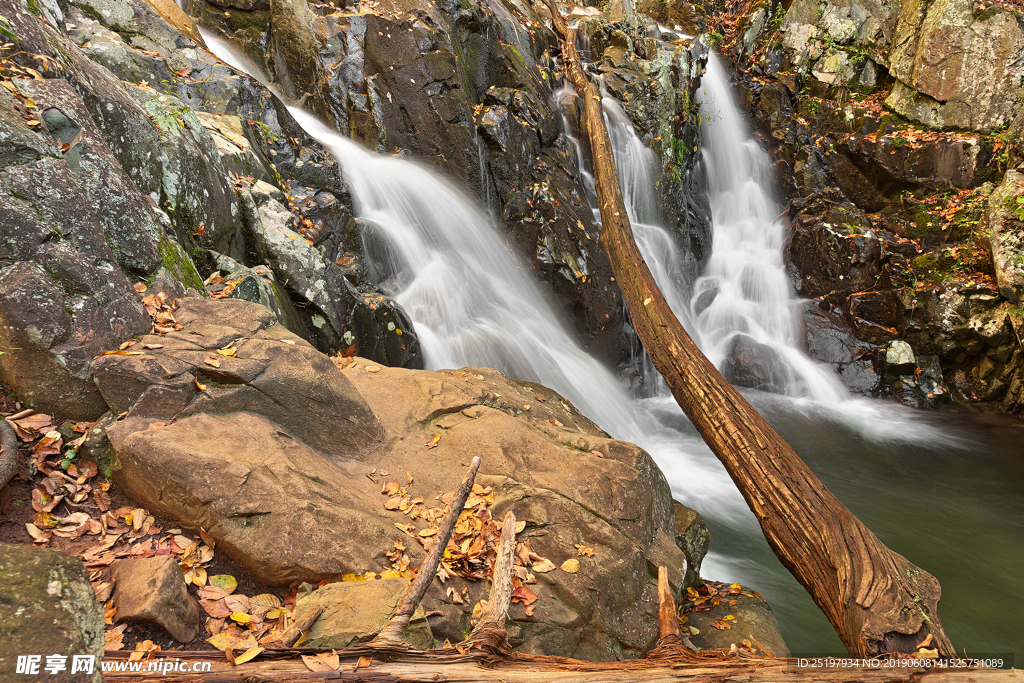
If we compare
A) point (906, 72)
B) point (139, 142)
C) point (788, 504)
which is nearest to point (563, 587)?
point (788, 504)

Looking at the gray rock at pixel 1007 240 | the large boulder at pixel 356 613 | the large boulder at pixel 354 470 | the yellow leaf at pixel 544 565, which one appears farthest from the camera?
the gray rock at pixel 1007 240

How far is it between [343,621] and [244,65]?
32.2 feet

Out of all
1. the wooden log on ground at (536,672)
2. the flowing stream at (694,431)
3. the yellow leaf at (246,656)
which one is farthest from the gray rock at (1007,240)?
the yellow leaf at (246,656)

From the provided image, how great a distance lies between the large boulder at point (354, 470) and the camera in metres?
2.54

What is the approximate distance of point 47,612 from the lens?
4.42ft

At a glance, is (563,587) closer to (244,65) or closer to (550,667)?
(550,667)

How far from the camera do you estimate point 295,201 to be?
6.60 metres

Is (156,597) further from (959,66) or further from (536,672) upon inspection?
(959,66)

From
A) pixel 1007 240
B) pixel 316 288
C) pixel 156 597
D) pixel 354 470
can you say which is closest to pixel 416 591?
pixel 156 597

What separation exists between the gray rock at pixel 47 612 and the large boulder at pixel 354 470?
40.3 inches

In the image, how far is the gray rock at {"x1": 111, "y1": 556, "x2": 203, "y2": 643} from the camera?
2.06 metres

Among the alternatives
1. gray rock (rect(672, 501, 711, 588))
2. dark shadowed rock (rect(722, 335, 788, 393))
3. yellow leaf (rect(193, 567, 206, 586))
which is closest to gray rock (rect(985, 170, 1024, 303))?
dark shadowed rock (rect(722, 335, 788, 393))

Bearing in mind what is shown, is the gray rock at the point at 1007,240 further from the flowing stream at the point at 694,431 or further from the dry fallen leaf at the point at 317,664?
the dry fallen leaf at the point at 317,664

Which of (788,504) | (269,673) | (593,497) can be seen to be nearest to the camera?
(269,673)
